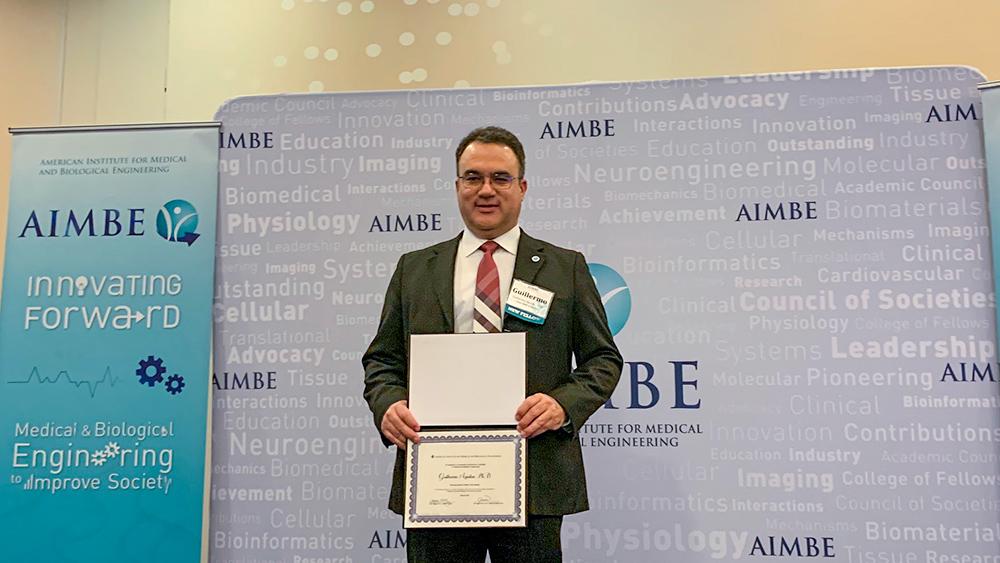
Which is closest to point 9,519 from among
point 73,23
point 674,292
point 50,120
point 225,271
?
point 225,271

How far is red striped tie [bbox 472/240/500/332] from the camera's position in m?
2.18

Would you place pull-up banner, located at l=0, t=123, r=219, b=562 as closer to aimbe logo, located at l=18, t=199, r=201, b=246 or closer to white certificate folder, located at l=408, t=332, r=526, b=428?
aimbe logo, located at l=18, t=199, r=201, b=246

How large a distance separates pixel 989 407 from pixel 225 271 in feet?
8.87

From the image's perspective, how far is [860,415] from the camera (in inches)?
117

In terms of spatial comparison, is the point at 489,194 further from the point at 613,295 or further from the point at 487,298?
the point at 613,295

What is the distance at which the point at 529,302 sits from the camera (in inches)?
84.3

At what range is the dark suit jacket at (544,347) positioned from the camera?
2072 mm

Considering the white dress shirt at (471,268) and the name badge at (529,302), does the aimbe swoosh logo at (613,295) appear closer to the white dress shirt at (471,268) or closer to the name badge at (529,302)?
the white dress shirt at (471,268)

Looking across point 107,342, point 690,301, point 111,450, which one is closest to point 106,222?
point 107,342

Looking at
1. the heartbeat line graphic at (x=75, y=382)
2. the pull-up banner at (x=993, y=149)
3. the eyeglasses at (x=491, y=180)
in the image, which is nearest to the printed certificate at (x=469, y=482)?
the eyeglasses at (x=491, y=180)

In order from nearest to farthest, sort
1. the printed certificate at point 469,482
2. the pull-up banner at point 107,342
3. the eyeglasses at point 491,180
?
the printed certificate at point 469,482, the eyeglasses at point 491,180, the pull-up banner at point 107,342

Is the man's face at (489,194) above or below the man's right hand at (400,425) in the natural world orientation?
above

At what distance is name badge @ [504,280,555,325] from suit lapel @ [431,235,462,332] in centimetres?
15

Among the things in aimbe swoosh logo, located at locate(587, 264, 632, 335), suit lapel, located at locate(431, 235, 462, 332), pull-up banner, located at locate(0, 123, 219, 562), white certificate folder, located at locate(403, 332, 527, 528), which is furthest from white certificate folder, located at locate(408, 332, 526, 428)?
pull-up banner, located at locate(0, 123, 219, 562)
